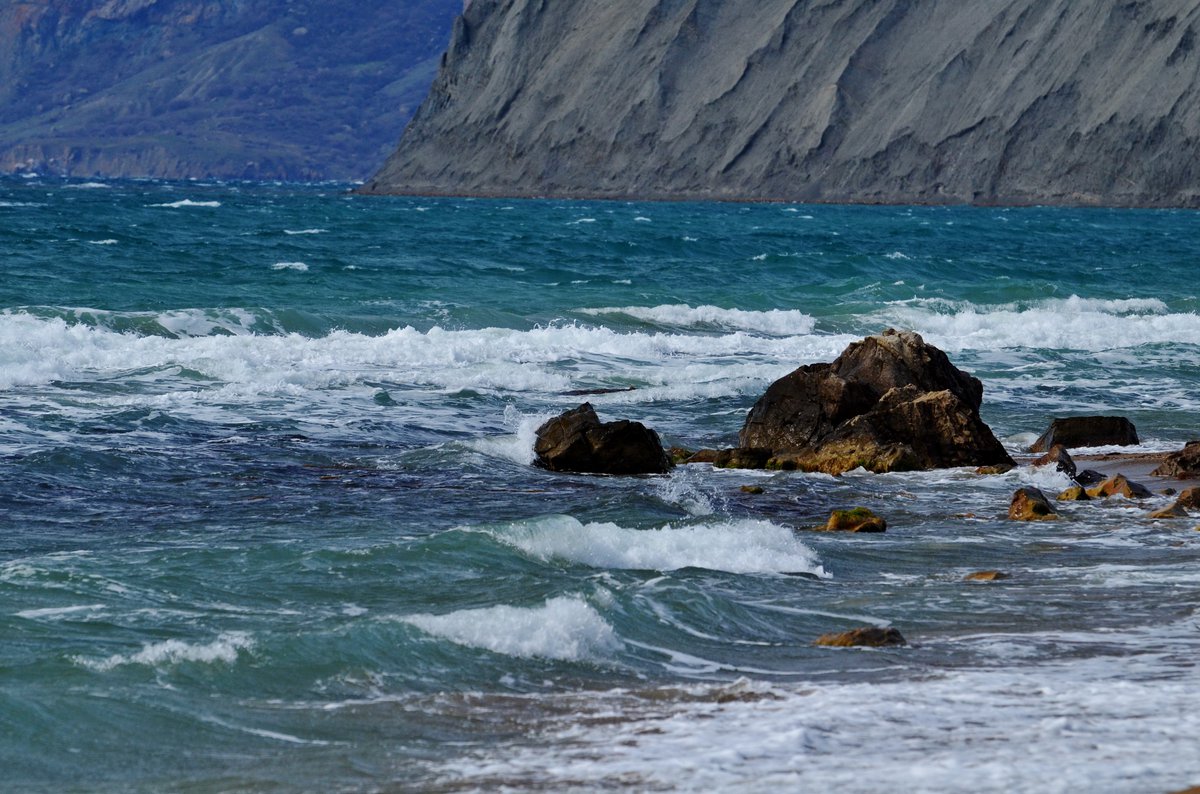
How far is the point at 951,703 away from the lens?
7.20m

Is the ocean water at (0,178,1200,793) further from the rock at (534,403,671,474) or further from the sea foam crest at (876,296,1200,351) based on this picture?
the sea foam crest at (876,296,1200,351)

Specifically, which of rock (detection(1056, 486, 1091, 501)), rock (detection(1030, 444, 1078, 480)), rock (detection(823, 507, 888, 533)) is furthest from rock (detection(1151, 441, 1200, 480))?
rock (detection(823, 507, 888, 533))

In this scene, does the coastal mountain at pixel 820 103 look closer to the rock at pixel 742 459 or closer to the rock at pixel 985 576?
the rock at pixel 742 459

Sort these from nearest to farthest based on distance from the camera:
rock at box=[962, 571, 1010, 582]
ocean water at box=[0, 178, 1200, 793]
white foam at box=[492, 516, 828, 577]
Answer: ocean water at box=[0, 178, 1200, 793] → rock at box=[962, 571, 1010, 582] → white foam at box=[492, 516, 828, 577]

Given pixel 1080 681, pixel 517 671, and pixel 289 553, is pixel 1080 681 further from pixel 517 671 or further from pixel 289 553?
pixel 289 553

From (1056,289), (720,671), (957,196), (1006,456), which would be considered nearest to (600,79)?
(957,196)

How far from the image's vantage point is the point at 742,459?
14812mm

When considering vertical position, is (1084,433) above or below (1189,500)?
above

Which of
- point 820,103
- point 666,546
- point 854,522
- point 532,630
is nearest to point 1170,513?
point 854,522

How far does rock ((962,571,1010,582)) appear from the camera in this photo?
995 cm

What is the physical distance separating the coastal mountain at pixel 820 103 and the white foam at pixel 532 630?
→ 92690 mm

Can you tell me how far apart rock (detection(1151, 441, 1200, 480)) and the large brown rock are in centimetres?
136

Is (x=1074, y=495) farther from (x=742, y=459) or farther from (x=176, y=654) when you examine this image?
(x=176, y=654)

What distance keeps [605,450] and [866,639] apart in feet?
20.8
